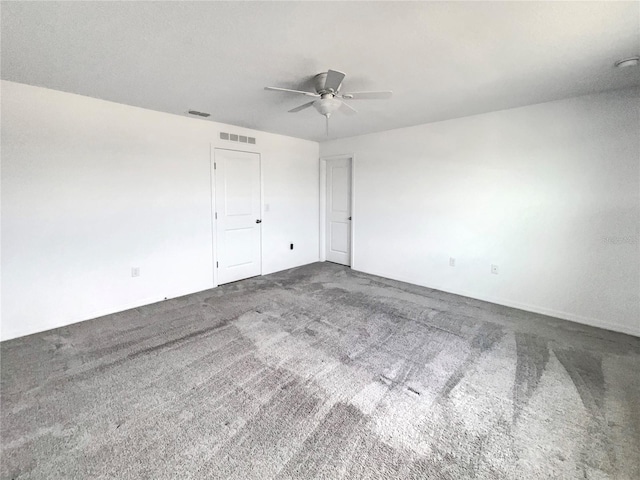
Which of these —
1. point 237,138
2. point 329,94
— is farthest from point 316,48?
point 237,138

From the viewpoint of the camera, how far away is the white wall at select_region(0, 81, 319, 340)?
2.84 m

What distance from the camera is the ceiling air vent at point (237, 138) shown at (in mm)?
4332

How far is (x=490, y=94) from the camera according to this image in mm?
3035

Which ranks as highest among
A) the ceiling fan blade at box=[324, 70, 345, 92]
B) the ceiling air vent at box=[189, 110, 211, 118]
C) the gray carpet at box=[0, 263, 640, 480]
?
the ceiling air vent at box=[189, 110, 211, 118]

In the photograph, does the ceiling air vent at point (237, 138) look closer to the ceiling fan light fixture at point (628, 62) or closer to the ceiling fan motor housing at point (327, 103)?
the ceiling fan motor housing at point (327, 103)

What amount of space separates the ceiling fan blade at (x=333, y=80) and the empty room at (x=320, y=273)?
3 centimetres

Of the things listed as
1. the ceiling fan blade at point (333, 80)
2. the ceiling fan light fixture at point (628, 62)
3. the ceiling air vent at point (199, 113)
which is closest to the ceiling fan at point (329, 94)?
the ceiling fan blade at point (333, 80)

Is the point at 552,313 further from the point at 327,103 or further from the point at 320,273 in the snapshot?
the point at 327,103

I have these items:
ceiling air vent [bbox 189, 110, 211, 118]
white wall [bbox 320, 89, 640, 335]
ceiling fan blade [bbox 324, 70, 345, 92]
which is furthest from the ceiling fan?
white wall [bbox 320, 89, 640, 335]

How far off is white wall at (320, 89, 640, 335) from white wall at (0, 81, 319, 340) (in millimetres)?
2957

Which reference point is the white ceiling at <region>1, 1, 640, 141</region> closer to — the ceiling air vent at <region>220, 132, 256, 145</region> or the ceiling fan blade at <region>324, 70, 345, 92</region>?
the ceiling fan blade at <region>324, 70, 345, 92</region>

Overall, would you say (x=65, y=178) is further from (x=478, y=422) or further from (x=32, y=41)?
(x=478, y=422)

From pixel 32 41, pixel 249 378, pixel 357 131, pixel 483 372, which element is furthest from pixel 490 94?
pixel 32 41

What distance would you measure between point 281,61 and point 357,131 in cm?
269
